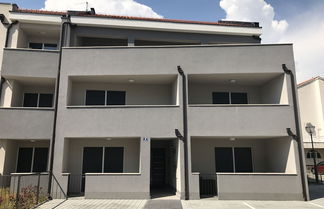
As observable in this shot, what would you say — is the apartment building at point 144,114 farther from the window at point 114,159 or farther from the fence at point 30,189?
the fence at point 30,189

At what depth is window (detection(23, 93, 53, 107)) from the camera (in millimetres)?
14625

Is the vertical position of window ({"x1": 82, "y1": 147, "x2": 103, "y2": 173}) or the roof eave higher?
the roof eave

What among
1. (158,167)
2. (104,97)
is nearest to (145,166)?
(158,167)

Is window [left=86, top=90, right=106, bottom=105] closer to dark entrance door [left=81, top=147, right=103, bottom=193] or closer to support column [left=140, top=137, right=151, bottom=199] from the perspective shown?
dark entrance door [left=81, top=147, right=103, bottom=193]

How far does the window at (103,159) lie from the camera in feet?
44.6

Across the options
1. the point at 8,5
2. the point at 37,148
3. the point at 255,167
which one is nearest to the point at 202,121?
the point at 255,167

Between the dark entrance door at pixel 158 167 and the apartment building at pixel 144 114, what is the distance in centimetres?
6

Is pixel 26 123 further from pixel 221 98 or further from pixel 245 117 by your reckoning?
pixel 245 117

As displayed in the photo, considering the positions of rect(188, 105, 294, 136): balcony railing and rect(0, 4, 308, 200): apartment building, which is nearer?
rect(0, 4, 308, 200): apartment building

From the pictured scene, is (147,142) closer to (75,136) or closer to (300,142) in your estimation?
(75,136)

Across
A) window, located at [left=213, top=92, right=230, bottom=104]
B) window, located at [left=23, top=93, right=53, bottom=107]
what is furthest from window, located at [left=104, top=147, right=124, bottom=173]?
window, located at [left=213, top=92, right=230, bottom=104]

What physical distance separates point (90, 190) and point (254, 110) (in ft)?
30.1

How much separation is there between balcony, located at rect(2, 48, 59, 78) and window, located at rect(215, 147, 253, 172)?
1055 centimetres

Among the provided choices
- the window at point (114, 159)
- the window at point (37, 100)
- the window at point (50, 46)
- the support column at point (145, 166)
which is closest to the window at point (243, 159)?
the support column at point (145, 166)
